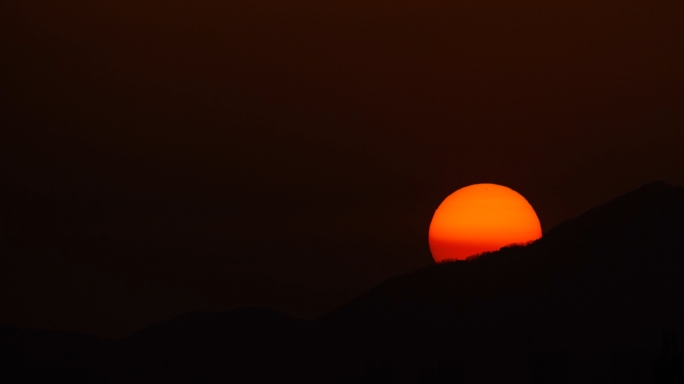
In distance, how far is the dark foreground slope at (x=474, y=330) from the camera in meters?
113

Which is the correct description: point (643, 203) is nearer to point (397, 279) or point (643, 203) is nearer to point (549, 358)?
point (397, 279)

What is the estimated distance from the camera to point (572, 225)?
154375 mm

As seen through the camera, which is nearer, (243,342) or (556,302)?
(556,302)

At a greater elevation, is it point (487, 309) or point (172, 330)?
point (172, 330)

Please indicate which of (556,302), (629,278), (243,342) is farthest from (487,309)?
(243,342)

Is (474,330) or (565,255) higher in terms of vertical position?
(565,255)

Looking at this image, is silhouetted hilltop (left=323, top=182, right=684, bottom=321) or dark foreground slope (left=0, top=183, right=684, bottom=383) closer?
dark foreground slope (left=0, top=183, right=684, bottom=383)

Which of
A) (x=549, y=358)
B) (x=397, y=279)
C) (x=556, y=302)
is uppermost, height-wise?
(x=397, y=279)

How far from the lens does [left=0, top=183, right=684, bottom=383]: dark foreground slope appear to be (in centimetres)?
11275

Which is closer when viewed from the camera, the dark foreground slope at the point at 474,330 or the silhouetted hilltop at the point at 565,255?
the dark foreground slope at the point at 474,330

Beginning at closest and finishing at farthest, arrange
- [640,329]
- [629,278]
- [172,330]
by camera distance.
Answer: [640,329] → [629,278] → [172,330]

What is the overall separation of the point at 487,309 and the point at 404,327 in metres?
11.5

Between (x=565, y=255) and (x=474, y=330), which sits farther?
(x=565, y=255)

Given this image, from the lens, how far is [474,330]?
130 metres
